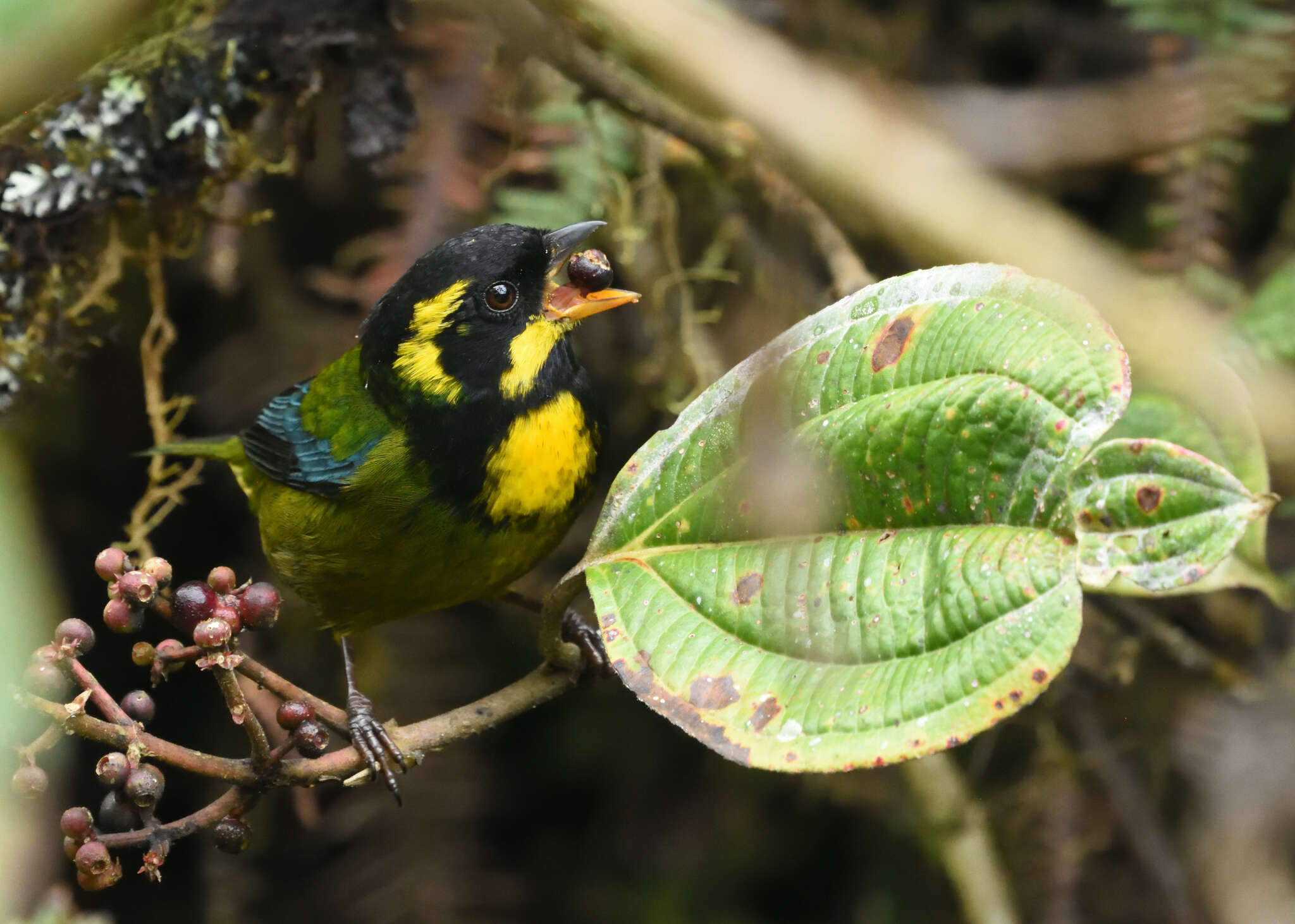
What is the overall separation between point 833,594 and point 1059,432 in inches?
15.1

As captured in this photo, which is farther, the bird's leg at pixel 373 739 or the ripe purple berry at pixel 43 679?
the bird's leg at pixel 373 739

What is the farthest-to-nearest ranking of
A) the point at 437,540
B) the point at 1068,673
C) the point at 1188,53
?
the point at 1188,53
the point at 1068,673
the point at 437,540

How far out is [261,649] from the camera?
12.0ft

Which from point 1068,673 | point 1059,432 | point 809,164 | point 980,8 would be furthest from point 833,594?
point 980,8

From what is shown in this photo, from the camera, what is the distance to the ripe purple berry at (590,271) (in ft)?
8.87

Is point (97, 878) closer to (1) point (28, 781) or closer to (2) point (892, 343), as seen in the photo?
(1) point (28, 781)

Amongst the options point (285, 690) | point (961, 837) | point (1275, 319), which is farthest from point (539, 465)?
point (1275, 319)

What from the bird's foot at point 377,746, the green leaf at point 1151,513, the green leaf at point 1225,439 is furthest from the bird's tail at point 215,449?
the green leaf at point 1151,513

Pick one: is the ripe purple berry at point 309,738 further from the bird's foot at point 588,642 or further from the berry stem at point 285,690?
the bird's foot at point 588,642

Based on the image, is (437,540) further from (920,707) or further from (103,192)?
(920,707)

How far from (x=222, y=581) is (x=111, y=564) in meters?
0.15

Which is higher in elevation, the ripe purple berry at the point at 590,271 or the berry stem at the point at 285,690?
the berry stem at the point at 285,690

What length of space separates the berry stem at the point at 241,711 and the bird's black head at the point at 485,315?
121 centimetres

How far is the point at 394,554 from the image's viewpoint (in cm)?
270
